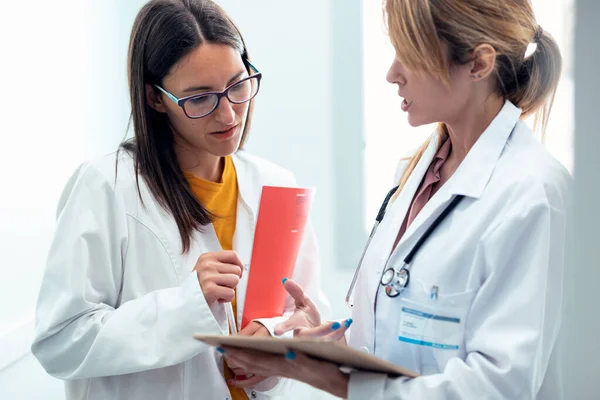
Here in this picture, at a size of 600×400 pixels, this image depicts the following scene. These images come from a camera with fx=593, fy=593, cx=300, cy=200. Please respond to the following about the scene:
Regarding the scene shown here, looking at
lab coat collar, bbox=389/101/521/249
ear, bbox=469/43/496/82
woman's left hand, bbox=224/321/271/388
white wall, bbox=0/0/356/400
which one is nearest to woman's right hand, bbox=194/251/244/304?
woman's left hand, bbox=224/321/271/388

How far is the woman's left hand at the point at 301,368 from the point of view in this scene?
3.07ft

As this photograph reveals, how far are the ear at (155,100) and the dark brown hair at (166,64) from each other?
1 cm

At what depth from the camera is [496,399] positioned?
2.98 ft

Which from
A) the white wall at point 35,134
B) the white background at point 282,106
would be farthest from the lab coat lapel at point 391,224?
the white wall at point 35,134

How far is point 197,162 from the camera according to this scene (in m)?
1.38

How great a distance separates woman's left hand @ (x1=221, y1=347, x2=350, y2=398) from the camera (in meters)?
0.94

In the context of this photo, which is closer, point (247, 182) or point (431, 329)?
point (431, 329)

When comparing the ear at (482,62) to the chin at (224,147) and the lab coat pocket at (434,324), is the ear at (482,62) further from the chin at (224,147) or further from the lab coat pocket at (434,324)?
the chin at (224,147)

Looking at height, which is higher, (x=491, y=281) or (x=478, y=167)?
(x=478, y=167)

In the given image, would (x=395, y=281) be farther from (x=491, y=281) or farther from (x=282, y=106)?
(x=282, y=106)

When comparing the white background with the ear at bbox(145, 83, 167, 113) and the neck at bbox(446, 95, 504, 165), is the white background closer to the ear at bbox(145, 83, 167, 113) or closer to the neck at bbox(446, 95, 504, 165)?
the ear at bbox(145, 83, 167, 113)

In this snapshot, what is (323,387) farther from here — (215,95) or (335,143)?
(335,143)

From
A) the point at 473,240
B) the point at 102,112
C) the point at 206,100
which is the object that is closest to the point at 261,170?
the point at 206,100

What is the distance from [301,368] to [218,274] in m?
0.28
